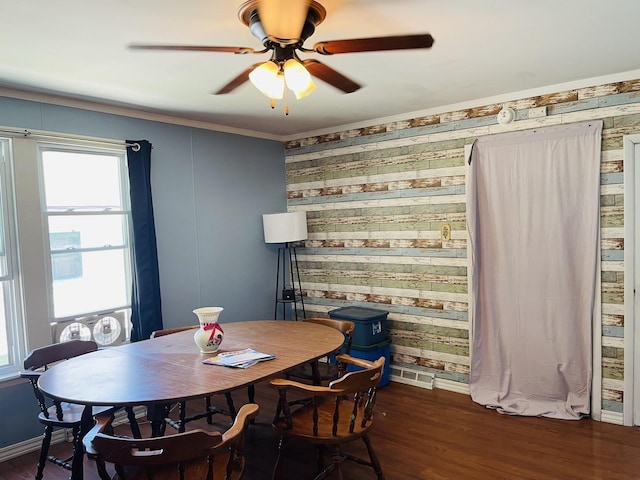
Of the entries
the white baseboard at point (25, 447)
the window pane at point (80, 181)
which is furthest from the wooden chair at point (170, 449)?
the window pane at point (80, 181)

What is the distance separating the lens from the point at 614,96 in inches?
123

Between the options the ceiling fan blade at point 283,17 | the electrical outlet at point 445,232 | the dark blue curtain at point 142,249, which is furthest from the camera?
the electrical outlet at point 445,232

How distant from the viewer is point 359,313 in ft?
13.5

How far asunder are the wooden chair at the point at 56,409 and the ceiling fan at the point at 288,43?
1.87m

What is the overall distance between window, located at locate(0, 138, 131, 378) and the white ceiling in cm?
49

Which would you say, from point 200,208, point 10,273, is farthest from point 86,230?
point 200,208

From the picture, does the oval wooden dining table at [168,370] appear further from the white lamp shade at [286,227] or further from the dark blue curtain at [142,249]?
the white lamp shade at [286,227]

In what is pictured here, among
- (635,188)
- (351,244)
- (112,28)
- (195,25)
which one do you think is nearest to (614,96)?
(635,188)

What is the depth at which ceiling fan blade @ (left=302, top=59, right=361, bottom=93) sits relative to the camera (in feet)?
6.72

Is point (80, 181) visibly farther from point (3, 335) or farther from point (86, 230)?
point (3, 335)

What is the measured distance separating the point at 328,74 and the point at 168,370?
1.71m

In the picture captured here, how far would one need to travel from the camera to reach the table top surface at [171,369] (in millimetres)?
1971

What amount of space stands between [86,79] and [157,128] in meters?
0.99

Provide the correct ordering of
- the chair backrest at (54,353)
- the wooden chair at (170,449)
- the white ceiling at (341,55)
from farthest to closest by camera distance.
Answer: the chair backrest at (54,353)
the white ceiling at (341,55)
the wooden chair at (170,449)
